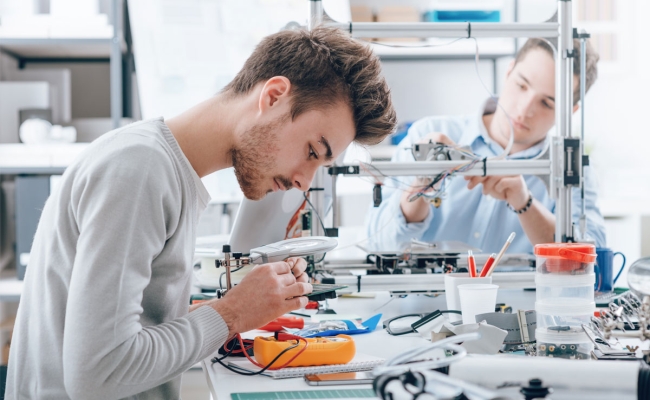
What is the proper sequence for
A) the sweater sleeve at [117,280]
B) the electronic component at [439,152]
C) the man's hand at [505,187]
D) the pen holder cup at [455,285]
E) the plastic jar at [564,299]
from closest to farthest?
the sweater sleeve at [117,280], the plastic jar at [564,299], the pen holder cup at [455,285], the electronic component at [439,152], the man's hand at [505,187]

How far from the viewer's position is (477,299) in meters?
1.25

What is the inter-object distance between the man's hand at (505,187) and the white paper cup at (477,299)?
19.1 inches

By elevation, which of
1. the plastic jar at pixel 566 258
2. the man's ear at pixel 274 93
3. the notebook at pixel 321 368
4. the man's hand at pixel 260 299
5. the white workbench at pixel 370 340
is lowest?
the white workbench at pixel 370 340

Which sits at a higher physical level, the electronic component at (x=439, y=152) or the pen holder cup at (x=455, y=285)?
the electronic component at (x=439, y=152)

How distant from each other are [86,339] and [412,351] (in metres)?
0.41

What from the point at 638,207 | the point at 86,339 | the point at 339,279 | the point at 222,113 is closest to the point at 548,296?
the point at 339,279

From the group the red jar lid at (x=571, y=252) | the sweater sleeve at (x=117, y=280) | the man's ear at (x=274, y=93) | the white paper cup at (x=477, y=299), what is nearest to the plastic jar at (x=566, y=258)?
the red jar lid at (x=571, y=252)

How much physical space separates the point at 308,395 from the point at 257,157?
1.28ft

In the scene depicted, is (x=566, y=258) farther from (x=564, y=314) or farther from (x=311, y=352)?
(x=311, y=352)

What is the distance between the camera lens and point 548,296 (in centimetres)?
115

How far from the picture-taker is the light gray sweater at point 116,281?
0.87 meters

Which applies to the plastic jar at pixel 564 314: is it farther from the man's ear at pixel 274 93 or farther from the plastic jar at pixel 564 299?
the man's ear at pixel 274 93

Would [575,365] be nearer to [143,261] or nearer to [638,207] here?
[143,261]

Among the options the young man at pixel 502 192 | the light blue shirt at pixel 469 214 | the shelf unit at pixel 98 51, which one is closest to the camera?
the young man at pixel 502 192
